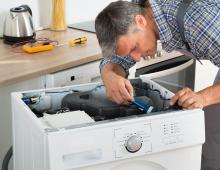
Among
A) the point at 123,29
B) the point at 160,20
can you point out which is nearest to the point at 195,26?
the point at 160,20

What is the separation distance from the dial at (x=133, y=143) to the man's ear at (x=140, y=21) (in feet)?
1.18

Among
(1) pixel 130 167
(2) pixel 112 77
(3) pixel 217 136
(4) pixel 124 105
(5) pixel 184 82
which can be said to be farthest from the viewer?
(5) pixel 184 82

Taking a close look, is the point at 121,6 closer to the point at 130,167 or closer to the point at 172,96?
the point at 172,96

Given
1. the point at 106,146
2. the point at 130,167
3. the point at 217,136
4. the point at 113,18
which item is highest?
the point at 113,18

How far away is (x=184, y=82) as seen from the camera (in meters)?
2.61

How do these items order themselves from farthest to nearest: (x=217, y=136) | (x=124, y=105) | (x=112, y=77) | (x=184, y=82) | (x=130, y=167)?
(x=184, y=82), (x=217, y=136), (x=112, y=77), (x=124, y=105), (x=130, y=167)

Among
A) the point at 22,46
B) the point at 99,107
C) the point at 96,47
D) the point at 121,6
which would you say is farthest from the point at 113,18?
the point at 22,46

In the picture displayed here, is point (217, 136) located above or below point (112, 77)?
below

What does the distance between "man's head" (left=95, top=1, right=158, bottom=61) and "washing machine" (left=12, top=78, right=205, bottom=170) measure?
199 mm

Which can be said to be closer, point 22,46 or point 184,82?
point 22,46

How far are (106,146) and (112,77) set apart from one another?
0.39m

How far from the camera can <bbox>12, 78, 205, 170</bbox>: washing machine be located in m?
1.24

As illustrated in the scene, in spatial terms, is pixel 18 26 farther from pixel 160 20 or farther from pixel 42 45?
pixel 160 20

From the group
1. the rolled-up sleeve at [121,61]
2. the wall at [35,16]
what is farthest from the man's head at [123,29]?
the wall at [35,16]
